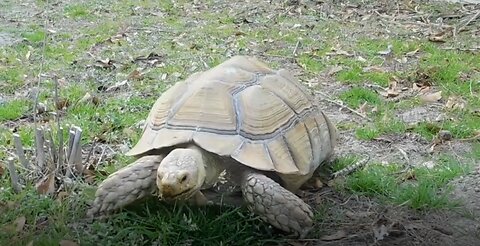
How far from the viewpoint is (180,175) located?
2723 mm

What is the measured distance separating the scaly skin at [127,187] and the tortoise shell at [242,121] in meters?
0.13

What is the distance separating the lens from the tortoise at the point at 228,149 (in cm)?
286

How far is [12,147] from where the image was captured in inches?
155

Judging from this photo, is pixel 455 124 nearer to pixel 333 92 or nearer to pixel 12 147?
pixel 333 92

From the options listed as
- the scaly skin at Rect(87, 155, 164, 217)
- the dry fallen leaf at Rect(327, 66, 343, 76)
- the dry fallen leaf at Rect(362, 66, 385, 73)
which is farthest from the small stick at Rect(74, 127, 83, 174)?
the dry fallen leaf at Rect(362, 66, 385, 73)

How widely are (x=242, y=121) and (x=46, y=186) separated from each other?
3.21ft

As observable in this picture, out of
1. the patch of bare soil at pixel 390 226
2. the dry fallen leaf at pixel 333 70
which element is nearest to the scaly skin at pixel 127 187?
the patch of bare soil at pixel 390 226

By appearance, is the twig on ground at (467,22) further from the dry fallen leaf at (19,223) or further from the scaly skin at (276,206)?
the dry fallen leaf at (19,223)

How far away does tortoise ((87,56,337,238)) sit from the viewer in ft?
9.39

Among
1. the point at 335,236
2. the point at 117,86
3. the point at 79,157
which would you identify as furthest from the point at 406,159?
the point at 117,86

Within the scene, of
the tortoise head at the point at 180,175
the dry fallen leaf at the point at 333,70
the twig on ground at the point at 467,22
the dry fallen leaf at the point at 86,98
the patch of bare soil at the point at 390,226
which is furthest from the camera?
the twig on ground at the point at 467,22

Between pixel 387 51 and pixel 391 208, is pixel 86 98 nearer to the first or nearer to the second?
pixel 391 208

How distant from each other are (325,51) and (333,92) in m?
1.40

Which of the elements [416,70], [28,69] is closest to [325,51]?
[416,70]
